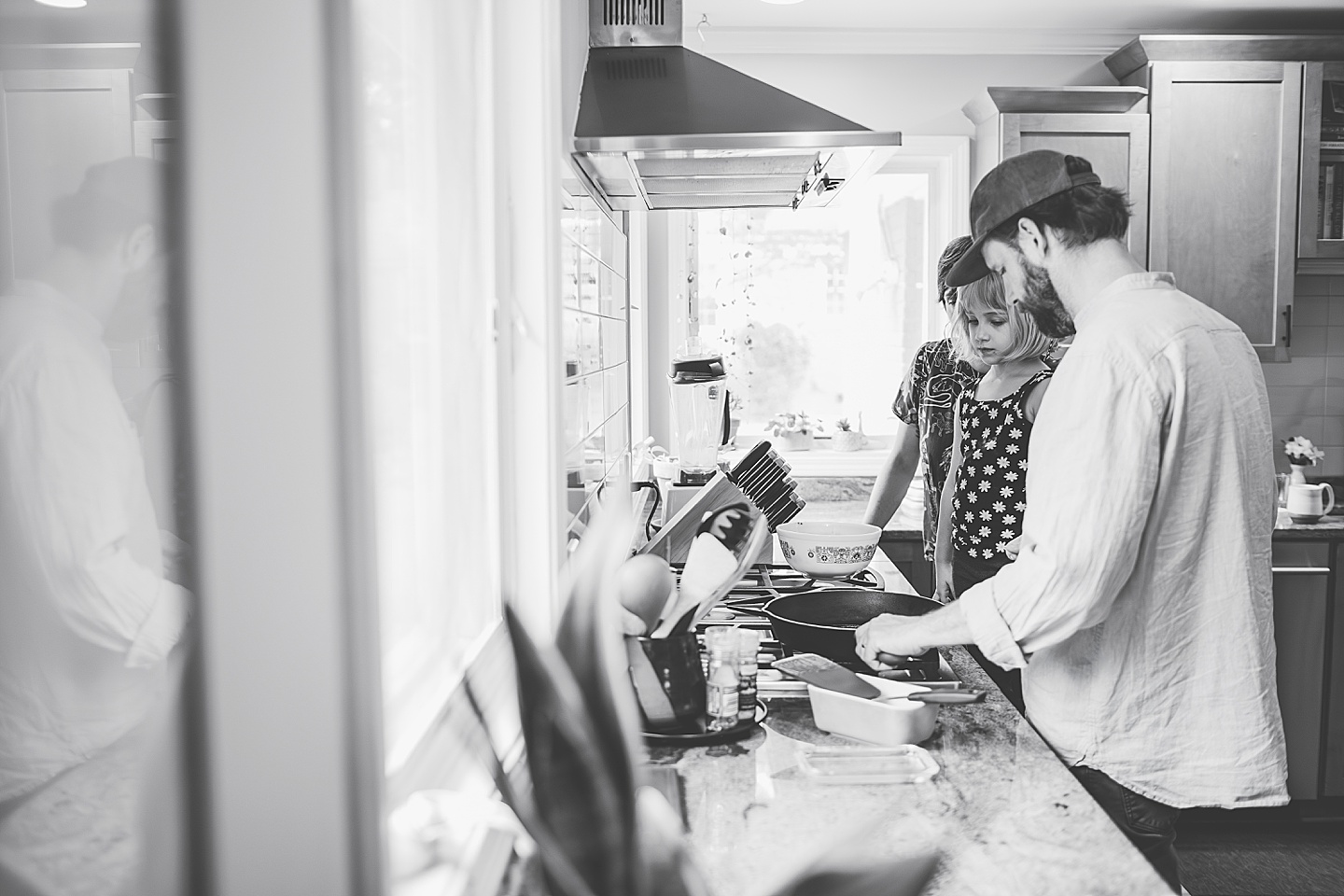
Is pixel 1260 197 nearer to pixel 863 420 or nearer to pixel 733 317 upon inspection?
pixel 863 420

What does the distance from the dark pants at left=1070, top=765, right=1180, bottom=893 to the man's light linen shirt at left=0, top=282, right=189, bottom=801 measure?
139cm

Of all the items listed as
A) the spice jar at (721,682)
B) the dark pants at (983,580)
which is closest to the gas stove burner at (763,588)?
the dark pants at (983,580)

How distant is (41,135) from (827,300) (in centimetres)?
373

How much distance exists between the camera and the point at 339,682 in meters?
0.59

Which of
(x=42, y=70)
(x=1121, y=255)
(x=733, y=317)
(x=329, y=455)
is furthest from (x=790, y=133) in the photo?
(x=733, y=317)

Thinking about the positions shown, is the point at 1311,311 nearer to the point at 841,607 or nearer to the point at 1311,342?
the point at 1311,342

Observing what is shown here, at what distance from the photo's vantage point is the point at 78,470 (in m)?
0.44

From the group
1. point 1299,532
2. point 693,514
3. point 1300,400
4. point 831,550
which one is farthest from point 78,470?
point 1300,400

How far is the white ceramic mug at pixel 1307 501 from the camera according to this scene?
10.6 feet

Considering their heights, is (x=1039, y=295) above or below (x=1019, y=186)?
below

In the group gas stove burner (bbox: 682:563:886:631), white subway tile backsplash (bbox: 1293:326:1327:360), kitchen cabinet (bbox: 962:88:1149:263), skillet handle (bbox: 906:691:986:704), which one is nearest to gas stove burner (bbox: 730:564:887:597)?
gas stove burner (bbox: 682:563:886:631)

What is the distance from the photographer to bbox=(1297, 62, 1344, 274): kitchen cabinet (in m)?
3.49

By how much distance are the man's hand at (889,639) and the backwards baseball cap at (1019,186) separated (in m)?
0.65

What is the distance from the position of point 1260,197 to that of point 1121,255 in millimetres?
→ 2393
